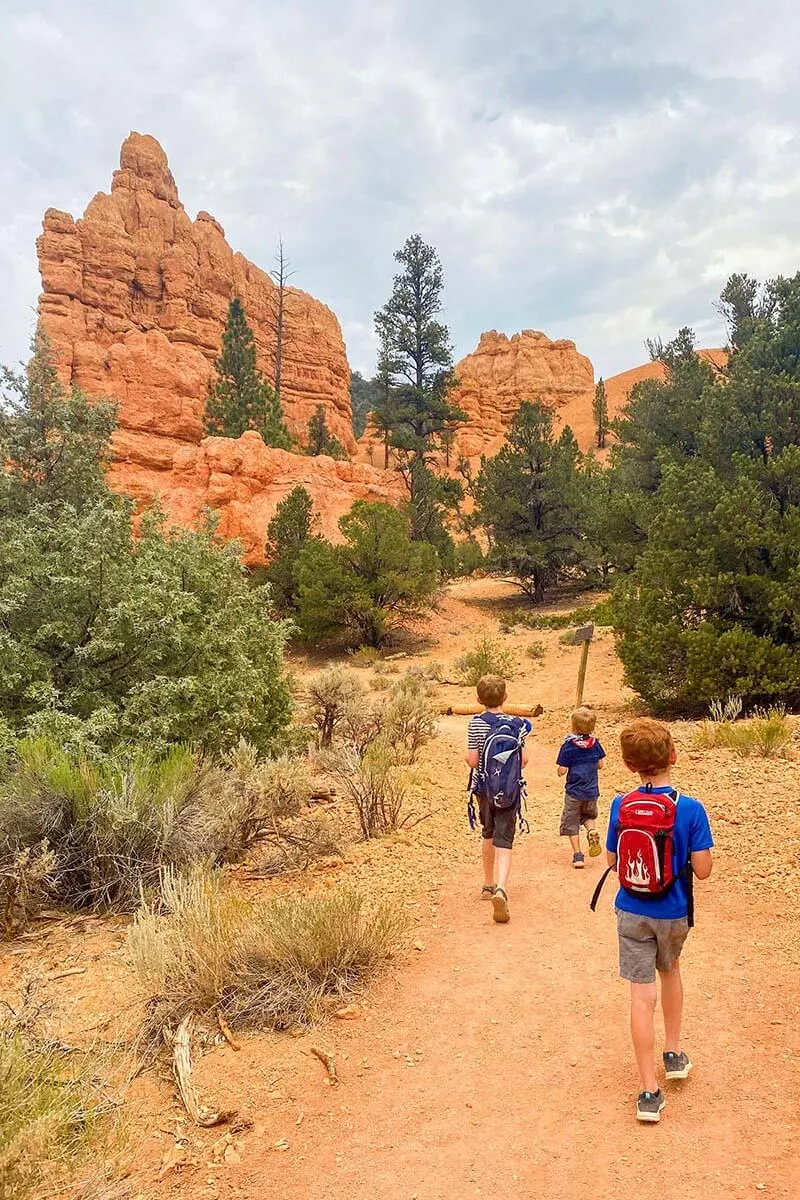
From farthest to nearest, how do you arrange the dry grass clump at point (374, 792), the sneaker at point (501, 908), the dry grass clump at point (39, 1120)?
the dry grass clump at point (374, 792) < the sneaker at point (501, 908) < the dry grass clump at point (39, 1120)

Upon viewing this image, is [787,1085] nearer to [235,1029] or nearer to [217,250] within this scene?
[235,1029]

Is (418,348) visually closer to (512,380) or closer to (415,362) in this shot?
(415,362)

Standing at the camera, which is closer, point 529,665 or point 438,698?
point 438,698

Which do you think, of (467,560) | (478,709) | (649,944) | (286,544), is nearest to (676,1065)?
(649,944)

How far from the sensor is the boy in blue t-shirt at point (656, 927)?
272 centimetres

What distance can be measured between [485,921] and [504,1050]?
142 centimetres

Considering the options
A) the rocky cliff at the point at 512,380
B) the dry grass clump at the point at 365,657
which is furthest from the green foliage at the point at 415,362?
the rocky cliff at the point at 512,380

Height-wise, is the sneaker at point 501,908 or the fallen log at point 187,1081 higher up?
the fallen log at point 187,1081

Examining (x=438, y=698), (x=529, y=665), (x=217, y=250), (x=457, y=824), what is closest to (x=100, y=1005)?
(x=457, y=824)

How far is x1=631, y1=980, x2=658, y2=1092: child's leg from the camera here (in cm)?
271

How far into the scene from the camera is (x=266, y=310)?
6419 cm

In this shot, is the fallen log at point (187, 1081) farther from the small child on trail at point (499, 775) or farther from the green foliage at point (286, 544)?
the green foliage at point (286, 544)

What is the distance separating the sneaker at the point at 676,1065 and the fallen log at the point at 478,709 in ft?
32.1

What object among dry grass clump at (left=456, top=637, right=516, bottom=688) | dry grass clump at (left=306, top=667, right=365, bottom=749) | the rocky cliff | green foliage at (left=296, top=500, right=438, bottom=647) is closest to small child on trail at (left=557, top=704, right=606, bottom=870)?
dry grass clump at (left=306, top=667, right=365, bottom=749)
